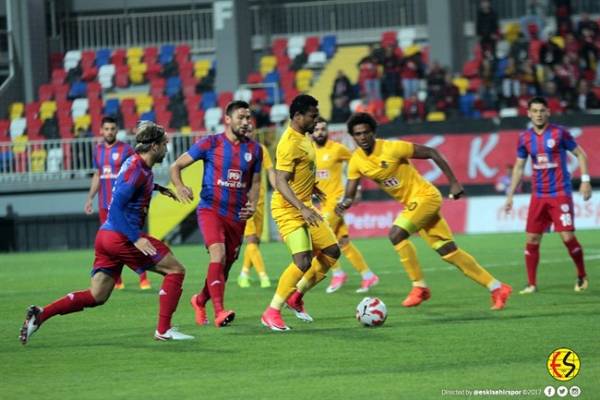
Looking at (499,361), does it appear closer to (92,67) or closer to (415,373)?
(415,373)

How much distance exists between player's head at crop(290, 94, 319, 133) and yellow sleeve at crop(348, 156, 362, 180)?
2.04 m

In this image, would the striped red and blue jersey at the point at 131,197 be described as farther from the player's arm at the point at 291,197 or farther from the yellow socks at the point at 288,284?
the yellow socks at the point at 288,284

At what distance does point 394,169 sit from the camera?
13820 mm

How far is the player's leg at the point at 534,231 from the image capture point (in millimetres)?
15227

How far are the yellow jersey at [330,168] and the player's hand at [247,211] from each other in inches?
173

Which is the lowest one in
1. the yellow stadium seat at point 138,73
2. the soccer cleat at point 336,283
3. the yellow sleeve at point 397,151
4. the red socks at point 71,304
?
the soccer cleat at point 336,283

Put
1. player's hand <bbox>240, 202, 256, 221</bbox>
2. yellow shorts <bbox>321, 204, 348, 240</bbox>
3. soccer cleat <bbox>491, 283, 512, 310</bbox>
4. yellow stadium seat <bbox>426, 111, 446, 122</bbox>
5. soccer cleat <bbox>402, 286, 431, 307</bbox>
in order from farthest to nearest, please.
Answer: yellow stadium seat <bbox>426, 111, 446, 122</bbox> < yellow shorts <bbox>321, 204, 348, 240</bbox> < soccer cleat <bbox>402, 286, 431, 307</bbox> < soccer cleat <bbox>491, 283, 512, 310</bbox> < player's hand <bbox>240, 202, 256, 221</bbox>

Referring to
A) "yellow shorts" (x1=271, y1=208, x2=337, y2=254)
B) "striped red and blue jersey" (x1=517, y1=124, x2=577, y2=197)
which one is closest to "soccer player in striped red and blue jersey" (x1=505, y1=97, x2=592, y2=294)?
"striped red and blue jersey" (x1=517, y1=124, x2=577, y2=197)

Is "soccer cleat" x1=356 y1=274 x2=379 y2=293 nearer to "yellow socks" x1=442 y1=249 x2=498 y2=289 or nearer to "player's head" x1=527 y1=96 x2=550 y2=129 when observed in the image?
"player's head" x1=527 y1=96 x2=550 y2=129

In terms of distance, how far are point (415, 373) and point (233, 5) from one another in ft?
94.3

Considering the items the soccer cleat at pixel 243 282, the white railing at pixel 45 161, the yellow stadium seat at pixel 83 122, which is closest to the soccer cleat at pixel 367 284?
the soccer cleat at pixel 243 282

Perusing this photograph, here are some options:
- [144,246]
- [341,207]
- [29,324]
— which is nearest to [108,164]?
[341,207]

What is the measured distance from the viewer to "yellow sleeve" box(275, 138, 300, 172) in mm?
12078

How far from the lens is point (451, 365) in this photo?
30.7 feet
